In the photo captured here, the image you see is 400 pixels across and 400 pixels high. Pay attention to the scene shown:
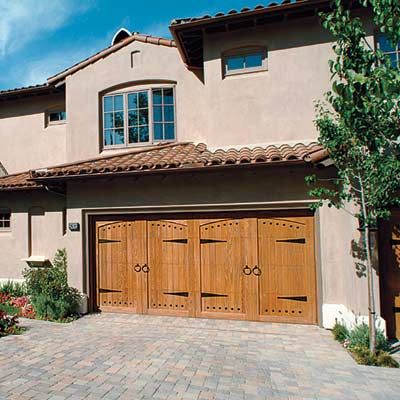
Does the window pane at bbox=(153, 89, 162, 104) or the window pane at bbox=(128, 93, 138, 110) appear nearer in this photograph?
the window pane at bbox=(153, 89, 162, 104)

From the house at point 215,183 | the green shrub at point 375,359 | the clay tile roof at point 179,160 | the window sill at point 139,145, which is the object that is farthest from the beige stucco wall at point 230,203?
the window sill at point 139,145

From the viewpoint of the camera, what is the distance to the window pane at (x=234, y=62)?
35.1 feet

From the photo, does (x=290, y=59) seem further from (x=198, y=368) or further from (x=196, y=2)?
(x=198, y=368)

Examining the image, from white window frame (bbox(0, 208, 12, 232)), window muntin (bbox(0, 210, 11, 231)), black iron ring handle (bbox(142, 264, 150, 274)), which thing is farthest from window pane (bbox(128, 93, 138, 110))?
window muntin (bbox(0, 210, 11, 231))

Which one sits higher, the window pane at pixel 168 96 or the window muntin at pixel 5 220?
the window pane at pixel 168 96

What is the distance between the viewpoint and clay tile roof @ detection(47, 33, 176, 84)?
12.4 m

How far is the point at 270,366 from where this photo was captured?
20.3ft

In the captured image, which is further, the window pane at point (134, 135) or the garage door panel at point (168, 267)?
the window pane at point (134, 135)

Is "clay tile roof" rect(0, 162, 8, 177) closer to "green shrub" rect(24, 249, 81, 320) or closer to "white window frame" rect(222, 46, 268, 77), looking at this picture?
"green shrub" rect(24, 249, 81, 320)

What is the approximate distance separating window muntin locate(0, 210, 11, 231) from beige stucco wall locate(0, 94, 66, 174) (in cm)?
257

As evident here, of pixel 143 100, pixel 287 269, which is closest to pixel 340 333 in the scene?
pixel 287 269

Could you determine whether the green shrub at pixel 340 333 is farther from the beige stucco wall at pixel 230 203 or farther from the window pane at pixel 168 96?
the window pane at pixel 168 96

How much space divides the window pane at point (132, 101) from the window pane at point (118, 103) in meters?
0.32

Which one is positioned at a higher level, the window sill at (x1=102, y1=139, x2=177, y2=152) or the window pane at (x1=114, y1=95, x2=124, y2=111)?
the window pane at (x1=114, y1=95, x2=124, y2=111)
